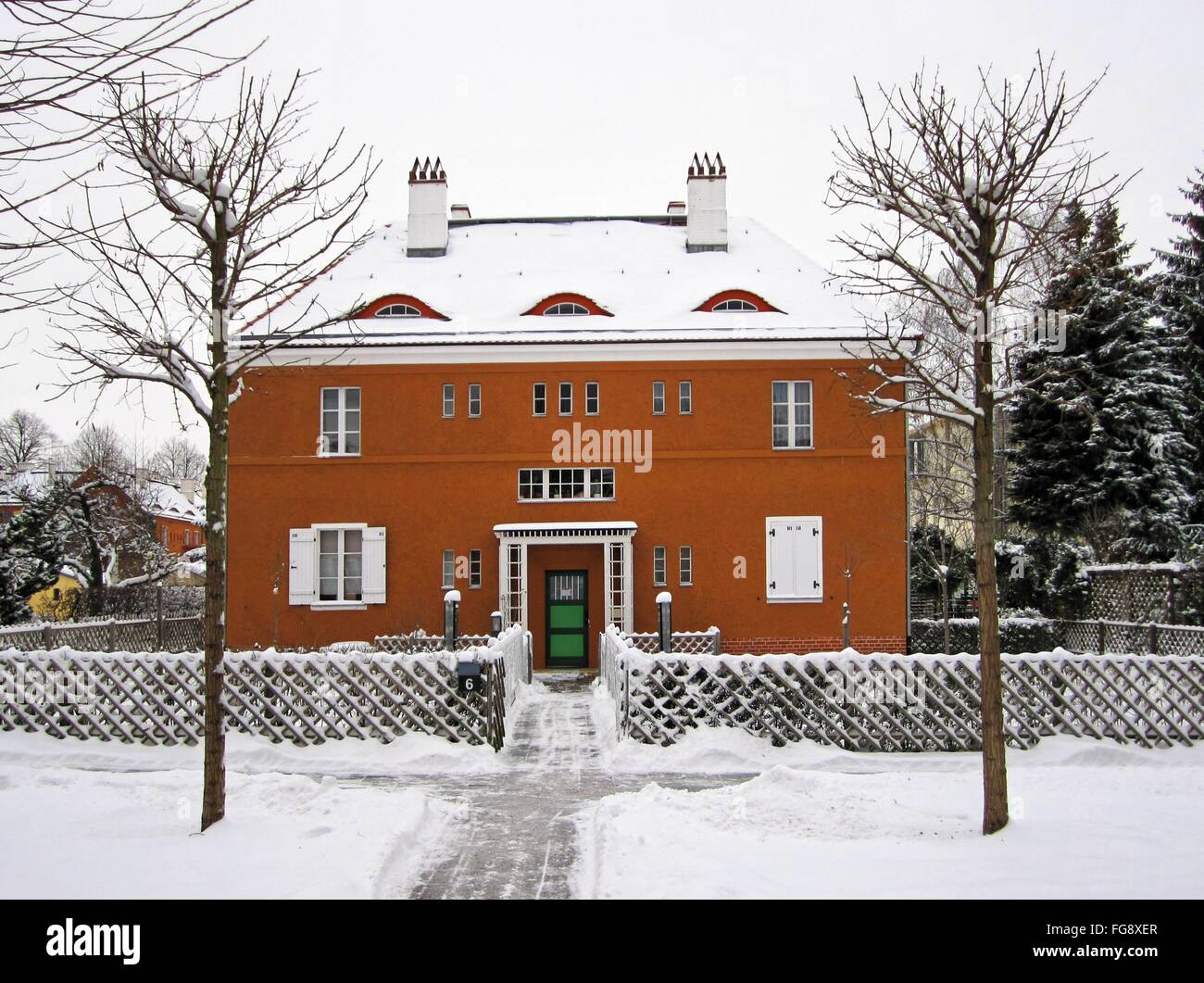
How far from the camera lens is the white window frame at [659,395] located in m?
22.5

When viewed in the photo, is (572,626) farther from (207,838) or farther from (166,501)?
(166,501)

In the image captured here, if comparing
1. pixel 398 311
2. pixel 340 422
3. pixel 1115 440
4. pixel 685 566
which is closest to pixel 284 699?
pixel 685 566

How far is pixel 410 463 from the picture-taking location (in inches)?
886

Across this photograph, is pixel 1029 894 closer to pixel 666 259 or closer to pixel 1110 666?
pixel 1110 666

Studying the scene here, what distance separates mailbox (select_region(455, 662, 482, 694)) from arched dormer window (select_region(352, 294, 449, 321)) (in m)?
13.6

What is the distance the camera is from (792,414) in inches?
887

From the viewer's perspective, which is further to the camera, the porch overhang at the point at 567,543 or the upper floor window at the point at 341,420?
the upper floor window at the point at 341,420

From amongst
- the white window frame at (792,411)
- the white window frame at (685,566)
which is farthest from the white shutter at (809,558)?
the white window frame at (685,566)

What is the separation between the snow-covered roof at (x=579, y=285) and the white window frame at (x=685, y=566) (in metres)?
4.52

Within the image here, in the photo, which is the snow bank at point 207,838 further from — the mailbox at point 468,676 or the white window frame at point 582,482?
the white window frame at point 582,482

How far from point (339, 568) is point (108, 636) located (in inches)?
196

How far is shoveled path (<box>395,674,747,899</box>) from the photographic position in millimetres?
6918
